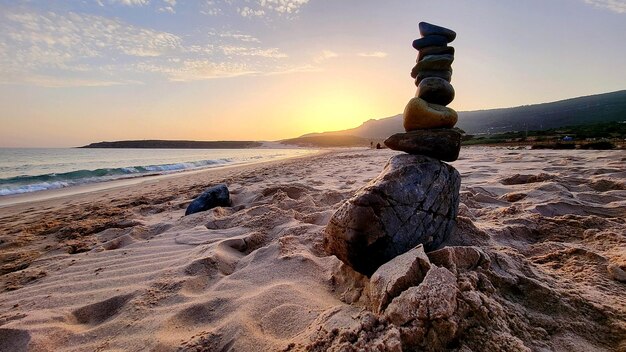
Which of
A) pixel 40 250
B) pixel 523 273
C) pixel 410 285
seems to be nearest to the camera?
pixel 410 285

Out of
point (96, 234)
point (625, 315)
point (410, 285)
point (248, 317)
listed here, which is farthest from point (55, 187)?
point (625, 315)

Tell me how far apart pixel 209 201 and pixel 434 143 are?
428 cm

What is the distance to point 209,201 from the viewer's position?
5.94 metres

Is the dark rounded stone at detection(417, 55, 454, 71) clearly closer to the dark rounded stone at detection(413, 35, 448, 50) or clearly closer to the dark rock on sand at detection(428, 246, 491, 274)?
the dark rounded stone at detection(413, 35, 448, 50)

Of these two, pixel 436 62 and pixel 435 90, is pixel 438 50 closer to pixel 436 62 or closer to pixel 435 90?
pixel 436 62

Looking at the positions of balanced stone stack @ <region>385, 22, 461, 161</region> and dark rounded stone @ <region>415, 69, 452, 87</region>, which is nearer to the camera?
balanced stone stack @ <region>385, 22, 461, 161</region>

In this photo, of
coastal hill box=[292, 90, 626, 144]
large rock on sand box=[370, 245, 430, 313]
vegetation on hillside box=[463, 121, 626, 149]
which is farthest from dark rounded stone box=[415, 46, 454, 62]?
coastal hill box=[292, 90, 626, 144]

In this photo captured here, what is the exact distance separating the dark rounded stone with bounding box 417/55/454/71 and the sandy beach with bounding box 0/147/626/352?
1.79 meters

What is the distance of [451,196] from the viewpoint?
314 cm

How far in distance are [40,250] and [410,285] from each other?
5256mm

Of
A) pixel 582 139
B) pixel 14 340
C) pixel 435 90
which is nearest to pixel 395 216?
pixel 435 90

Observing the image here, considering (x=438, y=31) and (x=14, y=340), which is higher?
(x=438, y=31)

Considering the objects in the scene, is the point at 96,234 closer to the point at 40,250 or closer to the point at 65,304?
the point at 40,250

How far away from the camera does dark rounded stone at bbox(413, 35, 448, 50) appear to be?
381 cm
